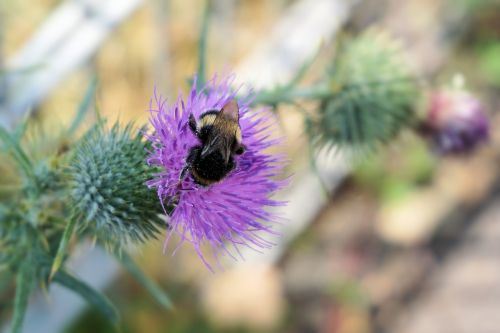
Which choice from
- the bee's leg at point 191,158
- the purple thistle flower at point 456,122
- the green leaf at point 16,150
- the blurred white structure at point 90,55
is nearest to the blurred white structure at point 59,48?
the blurred white structure at point 90,55

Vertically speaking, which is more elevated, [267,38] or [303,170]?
[267,38]

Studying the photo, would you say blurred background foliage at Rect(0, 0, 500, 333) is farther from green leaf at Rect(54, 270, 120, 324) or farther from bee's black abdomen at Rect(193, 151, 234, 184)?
bee's black abdomen at Rect(193, 151, 234, 184)

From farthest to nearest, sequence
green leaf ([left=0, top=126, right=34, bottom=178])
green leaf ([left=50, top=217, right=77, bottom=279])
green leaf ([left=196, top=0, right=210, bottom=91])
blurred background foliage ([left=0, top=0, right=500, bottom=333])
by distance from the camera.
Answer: blurred background foliage ([left=0, top=0, right=500, bottom=333]), green leaf ([left=196, top=0, right=210, bottom=91]), green leaf ([left=0, top=126, right=34, bottom=178]), green leaf ([left=50, top=217, right=77, bottom=279])

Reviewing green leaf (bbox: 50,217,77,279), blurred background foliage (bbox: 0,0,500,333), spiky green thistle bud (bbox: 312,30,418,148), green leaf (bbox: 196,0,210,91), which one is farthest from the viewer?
blurred background foliage (bbox: 0,0,500,333)

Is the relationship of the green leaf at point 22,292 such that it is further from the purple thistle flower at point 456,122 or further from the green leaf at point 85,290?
the purple thistle flower at point 456,122

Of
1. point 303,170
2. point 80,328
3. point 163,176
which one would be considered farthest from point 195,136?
point 303,170

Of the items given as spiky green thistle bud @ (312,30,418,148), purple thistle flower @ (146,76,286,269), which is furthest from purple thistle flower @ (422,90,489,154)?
purple thistle flower @ (146,76,286,269)

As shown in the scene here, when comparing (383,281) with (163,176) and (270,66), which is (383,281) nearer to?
(270,66)
